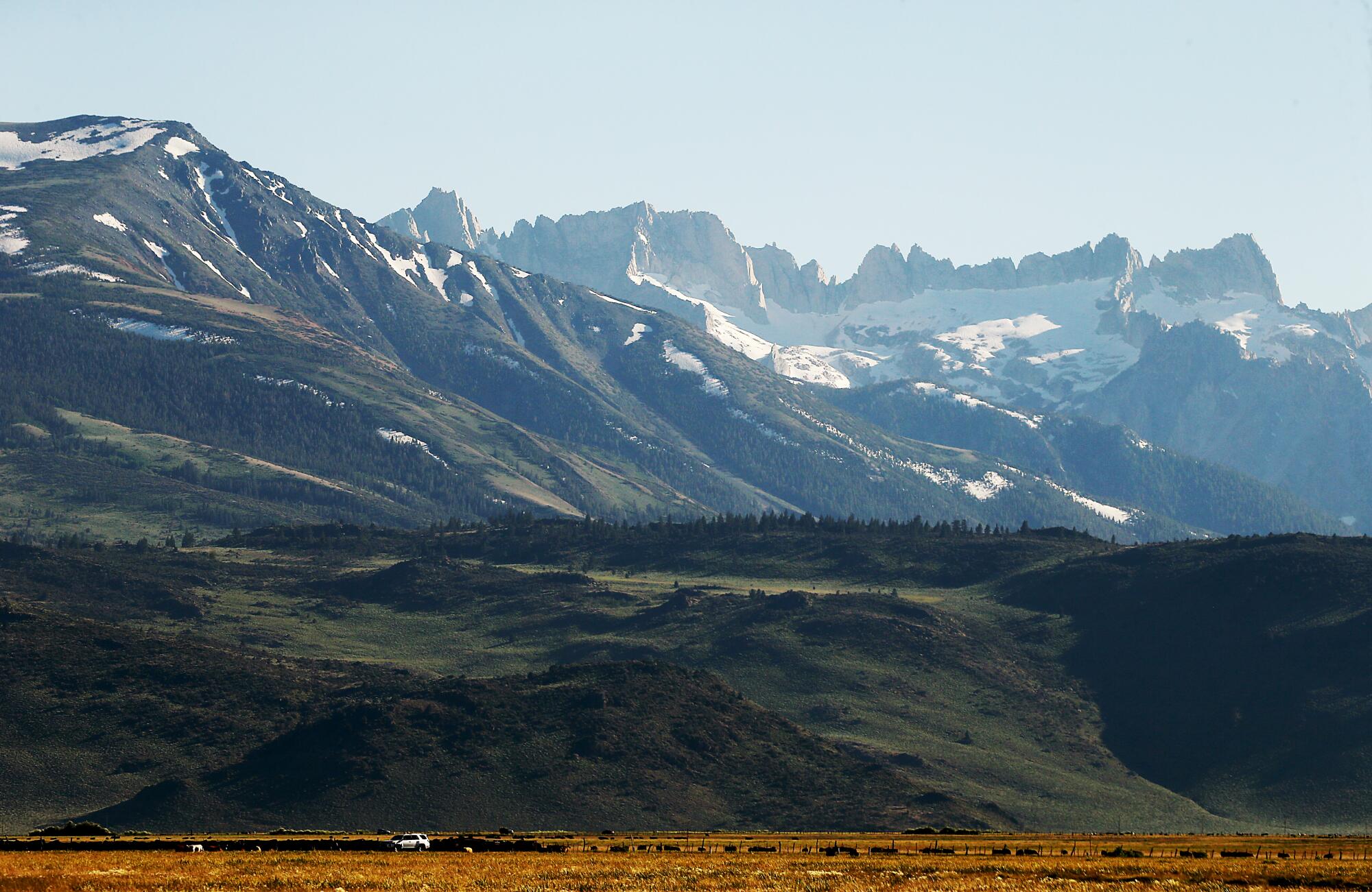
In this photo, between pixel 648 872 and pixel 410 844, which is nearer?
pixel 648 872

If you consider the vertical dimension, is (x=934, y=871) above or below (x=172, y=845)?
above

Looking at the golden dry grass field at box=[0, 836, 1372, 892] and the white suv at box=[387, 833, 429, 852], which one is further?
the white suv at box=[387, 833, 429, 852]

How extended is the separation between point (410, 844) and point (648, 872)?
126ft

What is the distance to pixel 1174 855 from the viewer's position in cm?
14125

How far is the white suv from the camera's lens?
138 meters

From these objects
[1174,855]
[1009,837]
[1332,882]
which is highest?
[1332,882]

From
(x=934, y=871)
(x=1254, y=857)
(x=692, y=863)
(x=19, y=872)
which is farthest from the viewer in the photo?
(x=1254, y=857)

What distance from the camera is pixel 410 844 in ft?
463

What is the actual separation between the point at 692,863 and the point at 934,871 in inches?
770

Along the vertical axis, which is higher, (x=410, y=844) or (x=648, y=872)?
(x=648, y=872)

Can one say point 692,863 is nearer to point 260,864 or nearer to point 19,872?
point 260,864

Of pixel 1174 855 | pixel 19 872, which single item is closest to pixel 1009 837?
pixel 1174 855

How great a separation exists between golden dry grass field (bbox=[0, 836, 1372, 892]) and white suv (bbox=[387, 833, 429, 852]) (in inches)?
244

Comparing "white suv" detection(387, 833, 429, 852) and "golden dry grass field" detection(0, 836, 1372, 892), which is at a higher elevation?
"golden dry grass field" detection(0, 836, 1372, 892)
